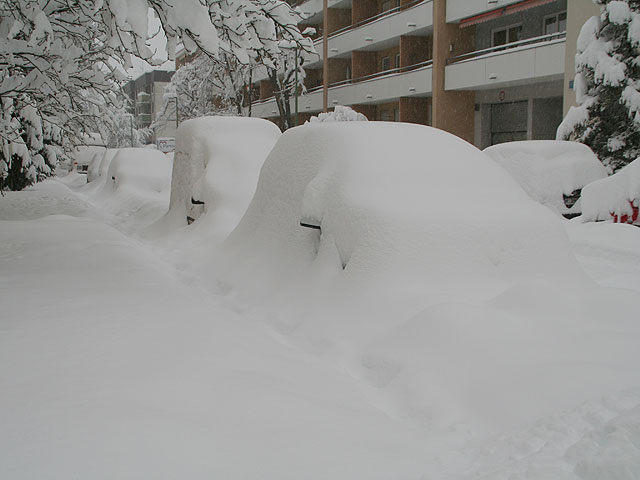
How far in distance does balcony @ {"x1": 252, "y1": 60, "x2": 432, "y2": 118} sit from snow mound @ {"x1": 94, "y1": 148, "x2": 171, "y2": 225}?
12869 mm

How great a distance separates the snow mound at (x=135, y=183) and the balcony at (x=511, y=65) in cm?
1222

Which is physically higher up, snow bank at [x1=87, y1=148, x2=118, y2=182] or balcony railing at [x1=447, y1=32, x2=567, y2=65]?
balcony railing at [x1=447, y1=32, x2=567, y2=65]

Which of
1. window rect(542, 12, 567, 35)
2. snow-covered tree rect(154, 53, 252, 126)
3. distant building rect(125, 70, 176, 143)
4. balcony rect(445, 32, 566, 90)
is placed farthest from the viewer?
distant building rect(125, 70, 176, 143)

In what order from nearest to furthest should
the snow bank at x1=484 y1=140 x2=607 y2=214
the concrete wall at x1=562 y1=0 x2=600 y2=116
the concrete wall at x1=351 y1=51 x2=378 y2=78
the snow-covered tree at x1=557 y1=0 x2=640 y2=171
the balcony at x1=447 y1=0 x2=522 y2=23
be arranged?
the snow bank at x1=484 y1=140 x2=607 y2=214 → the snow-covered tree at x1=557 y1=0 x2=640 y2=171 → the concrete wall at x1=562 y1=0 x2=600 y2=116 → the balcony at x1=447 y1=0 x2=522 y2=23 → the concrete wall at x1=351 y1=51 x2=378 y2=78

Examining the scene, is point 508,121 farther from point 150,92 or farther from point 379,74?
point 150,92

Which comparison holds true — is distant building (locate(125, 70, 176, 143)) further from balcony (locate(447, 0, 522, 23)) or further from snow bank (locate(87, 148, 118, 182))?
balcony (locate(447, 0, 522, 23))

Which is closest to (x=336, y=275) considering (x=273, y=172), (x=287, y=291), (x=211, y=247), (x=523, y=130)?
(x=287, y=291)

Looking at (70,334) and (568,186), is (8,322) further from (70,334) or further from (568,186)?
(568,186)

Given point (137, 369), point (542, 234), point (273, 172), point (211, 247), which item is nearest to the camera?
point (137, 369)

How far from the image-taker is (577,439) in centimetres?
280

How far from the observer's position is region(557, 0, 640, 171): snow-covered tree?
14555mm

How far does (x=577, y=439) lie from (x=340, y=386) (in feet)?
4.48

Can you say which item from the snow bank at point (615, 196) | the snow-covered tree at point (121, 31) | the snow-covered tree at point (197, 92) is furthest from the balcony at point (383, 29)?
the snow-covered tree at point (121, 31)

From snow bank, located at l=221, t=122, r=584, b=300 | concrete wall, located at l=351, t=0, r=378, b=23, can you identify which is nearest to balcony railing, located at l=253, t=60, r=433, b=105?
concrete wall, located at l=351, t=0, r=378, b=23
